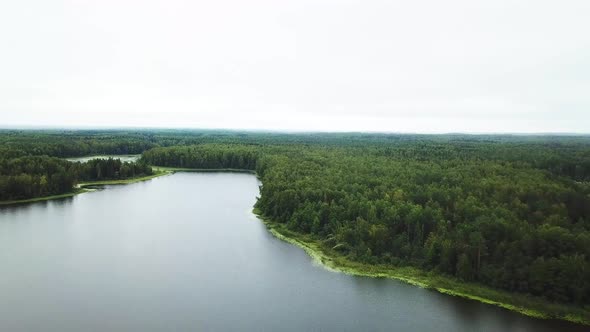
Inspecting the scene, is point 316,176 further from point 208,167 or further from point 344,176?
point 208,167

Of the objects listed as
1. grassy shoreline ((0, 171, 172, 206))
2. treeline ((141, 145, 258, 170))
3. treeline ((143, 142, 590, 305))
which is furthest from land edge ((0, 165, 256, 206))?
treeline ((143, 142, 590, 305))

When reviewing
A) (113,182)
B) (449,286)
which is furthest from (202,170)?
(449,286)

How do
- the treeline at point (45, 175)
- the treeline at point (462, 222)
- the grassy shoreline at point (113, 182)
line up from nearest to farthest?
the treeline at point (462, 222)
the treeline at point (45, 175)
the grassy shoreline at point (113, 182)

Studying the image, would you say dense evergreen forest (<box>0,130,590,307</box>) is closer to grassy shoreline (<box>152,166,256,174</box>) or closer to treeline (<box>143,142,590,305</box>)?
treeline (<box>143,142,590,305</box>)

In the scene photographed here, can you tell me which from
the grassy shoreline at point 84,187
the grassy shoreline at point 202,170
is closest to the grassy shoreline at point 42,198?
the grassy shoreline at point 84,187

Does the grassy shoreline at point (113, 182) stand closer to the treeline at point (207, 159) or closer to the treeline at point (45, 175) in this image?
the treeline at point (45, 175)
